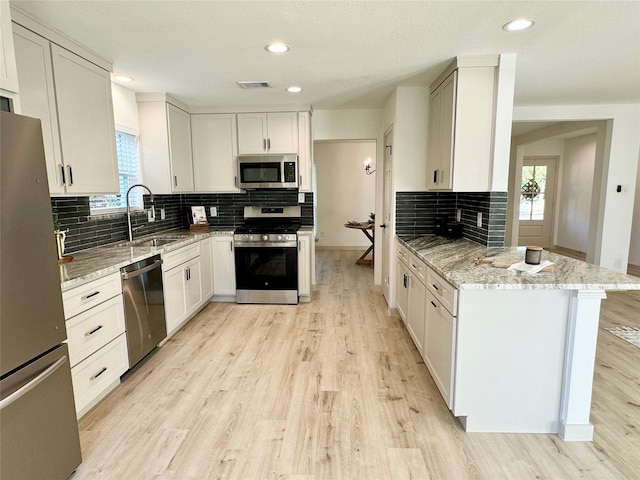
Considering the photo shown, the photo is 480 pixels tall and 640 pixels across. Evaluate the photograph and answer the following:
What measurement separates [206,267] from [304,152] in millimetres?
1834

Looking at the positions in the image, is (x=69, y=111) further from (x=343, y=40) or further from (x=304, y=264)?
(x=304, y=264)

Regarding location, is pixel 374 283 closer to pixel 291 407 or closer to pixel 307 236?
pixel 307 236

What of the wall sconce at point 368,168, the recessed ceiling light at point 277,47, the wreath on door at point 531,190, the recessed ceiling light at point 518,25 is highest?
the recessed ceiling light at point 277,47

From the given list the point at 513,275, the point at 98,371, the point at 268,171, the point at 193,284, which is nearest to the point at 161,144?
the point at 268,171

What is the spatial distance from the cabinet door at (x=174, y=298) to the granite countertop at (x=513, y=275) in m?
2.22

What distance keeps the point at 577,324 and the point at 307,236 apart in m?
2.82

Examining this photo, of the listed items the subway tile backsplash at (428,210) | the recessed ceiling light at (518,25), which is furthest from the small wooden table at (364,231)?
the recessed ceiling light at (518,25)

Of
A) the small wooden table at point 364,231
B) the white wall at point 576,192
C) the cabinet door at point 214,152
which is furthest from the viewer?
the white wall at point 576,192

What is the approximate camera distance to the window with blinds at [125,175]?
10.8ft

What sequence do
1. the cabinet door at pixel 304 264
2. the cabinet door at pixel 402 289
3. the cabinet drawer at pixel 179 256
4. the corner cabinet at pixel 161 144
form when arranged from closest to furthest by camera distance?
the cabinet drawer at pixel 179 256 < the cabinet door at pixel 402 289 < the corner cabinet at pixel 161 144 < the cabinet door at pixel 304 264

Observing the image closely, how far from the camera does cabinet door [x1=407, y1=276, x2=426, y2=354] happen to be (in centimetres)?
261

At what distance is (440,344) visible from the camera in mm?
2176

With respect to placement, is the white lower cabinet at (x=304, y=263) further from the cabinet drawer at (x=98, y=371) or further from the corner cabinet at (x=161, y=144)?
the cabinet drawer at (x=98, y=371)

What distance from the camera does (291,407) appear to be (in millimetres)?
2209
